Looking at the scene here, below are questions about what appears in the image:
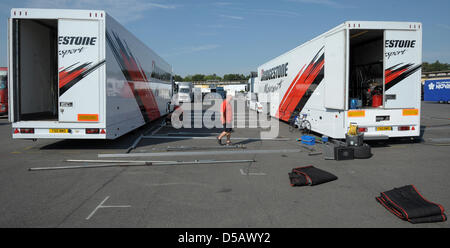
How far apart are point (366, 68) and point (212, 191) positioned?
29.7 ft

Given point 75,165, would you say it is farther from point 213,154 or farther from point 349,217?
point 349,217

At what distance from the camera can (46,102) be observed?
10.5m

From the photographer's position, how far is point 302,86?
12.9m

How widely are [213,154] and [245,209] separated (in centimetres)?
429

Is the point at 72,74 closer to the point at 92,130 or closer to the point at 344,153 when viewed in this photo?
the point at 92,130

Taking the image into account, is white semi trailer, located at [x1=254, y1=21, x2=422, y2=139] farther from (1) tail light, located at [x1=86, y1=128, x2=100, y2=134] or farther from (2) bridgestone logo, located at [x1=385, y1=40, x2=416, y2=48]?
(1) tail light, located at [x1=86, y1=128, x2=100, y2=134]

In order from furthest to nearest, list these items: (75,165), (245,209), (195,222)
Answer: (75,165), (245,209), (195,222)


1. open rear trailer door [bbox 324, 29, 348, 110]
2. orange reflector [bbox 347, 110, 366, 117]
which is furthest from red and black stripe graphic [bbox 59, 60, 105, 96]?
orange reflector [bbox 347, 110, 366, 117]

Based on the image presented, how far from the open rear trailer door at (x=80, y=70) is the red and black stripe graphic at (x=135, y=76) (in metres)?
0.50

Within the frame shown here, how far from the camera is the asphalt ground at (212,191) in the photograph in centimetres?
429

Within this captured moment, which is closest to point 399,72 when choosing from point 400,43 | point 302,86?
point 400,43

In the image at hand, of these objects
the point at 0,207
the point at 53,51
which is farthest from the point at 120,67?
the point at 0,207

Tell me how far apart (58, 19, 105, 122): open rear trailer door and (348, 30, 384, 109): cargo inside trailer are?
712 centimetres

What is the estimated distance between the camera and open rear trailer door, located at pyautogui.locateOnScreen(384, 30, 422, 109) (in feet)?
31.1
